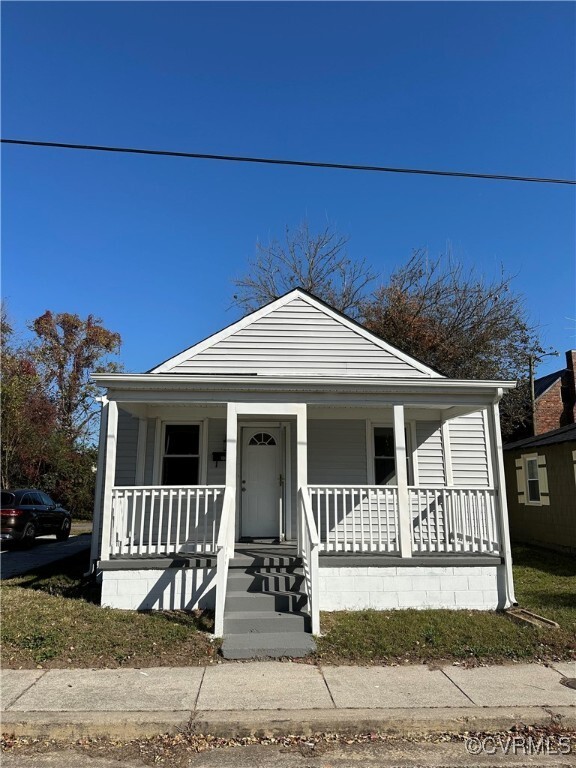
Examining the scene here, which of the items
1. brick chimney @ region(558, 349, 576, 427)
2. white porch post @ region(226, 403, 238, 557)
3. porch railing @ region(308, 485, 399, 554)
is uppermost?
brick chimney @ region(558, 349, 576, 427)

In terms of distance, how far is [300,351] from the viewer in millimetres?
10508

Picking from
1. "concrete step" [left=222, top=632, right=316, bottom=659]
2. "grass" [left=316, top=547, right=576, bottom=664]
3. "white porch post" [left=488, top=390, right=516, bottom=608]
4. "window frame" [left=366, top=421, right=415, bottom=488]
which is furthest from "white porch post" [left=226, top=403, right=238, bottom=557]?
"white porch post" [left=488, top=390, right=516, bottom=608]

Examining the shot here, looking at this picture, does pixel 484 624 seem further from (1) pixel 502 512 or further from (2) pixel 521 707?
(2) pixel 521 707

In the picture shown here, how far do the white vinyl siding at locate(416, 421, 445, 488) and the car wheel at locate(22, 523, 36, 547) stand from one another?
11838 millimetres

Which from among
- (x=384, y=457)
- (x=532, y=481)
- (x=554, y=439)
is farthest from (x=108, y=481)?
(x=532, y=481)

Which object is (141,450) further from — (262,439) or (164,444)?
(262,439)

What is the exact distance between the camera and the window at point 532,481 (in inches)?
591

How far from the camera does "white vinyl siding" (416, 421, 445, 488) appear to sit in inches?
406

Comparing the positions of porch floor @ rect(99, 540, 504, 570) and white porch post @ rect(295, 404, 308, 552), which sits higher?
white porch post @ rect(295, 404, 308, 552)

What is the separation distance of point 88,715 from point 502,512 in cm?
606

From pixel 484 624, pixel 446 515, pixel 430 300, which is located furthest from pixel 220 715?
pixel 430 300

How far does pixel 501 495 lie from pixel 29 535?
45.2 feet

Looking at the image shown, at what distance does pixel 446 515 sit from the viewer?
829 centimetres

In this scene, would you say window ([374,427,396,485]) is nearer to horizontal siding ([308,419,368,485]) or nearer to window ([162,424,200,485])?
horizontal siding ([308,419,368,485])
